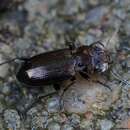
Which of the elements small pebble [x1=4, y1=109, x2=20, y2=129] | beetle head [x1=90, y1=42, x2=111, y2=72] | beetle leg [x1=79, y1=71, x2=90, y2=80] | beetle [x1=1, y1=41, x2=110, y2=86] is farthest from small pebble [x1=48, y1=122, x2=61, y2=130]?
beetle head [x1=90, y1=42, x2=111, y2=72]

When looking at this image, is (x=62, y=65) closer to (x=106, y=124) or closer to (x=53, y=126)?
(x=53, y=126)

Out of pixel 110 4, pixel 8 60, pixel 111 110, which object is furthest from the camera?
pixel 110 4

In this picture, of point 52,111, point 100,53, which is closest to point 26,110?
point 52,111

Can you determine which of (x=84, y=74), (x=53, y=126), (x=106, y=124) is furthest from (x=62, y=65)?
(x=106, y=124)

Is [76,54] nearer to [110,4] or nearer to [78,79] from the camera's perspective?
[78,79]

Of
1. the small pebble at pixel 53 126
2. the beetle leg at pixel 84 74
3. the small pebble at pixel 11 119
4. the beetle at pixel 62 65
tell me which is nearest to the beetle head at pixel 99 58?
the beetle at pixel 62 65

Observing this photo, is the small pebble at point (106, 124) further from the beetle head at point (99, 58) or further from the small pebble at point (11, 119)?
the small pebble at point (11, 119)

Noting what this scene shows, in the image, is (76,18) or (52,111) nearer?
(52,111)

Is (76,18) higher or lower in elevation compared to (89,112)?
higher
